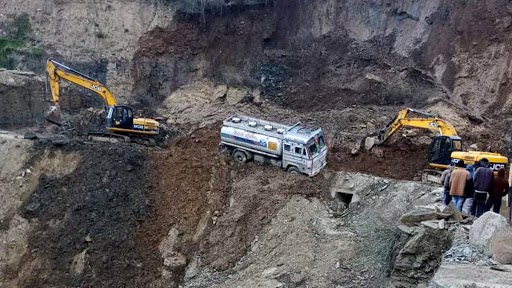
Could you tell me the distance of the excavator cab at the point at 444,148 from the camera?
52.4ft

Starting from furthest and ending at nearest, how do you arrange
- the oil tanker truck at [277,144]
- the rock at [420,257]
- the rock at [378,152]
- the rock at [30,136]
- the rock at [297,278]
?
the rock at [30,136] → the rock at [378,152] → the oil tanker truck at [277,144] → the rock at [297,278] → the rock at [420,257]

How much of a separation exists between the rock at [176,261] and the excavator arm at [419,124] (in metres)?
7.58

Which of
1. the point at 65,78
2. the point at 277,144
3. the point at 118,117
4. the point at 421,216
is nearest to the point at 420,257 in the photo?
the point at 421,216

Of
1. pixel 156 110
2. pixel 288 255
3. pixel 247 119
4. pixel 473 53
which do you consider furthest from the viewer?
pixel 156 110

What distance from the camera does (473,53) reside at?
891 inches

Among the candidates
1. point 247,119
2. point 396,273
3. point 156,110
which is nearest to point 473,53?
point 247,119

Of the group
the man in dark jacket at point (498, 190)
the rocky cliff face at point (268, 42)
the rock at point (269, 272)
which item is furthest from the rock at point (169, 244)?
the rocky cliff face at point (268, 42)

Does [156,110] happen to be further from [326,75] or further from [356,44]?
[356,44]

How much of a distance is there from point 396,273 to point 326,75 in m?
16.6

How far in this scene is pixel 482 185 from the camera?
10.9 metres

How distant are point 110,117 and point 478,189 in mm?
12579

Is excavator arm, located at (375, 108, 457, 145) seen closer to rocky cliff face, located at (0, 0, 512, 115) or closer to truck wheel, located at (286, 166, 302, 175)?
truck wheel, located at (286, 166, 302, 175)

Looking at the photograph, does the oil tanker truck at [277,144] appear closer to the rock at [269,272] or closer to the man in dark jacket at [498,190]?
the rock at [269,272]

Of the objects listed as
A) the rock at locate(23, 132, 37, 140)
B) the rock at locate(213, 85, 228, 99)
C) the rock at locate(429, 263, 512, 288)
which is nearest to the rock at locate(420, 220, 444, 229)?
the rock at locate(429, 263, 512, 288)
